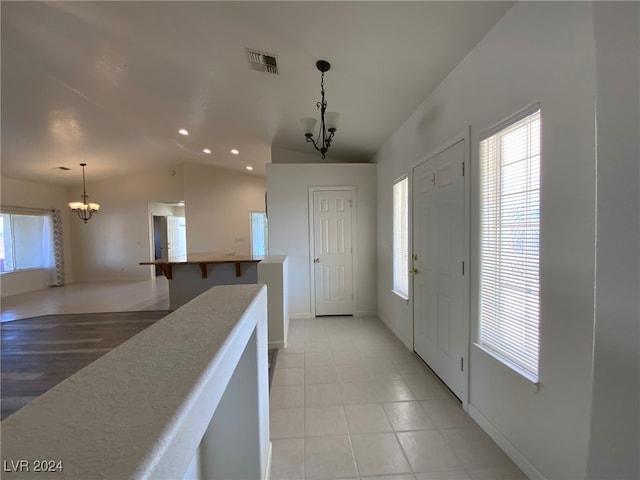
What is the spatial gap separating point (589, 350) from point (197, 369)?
152 centimetres

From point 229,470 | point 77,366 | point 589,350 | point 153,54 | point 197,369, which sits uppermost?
point 153,54

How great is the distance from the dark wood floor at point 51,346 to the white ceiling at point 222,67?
10.2ft

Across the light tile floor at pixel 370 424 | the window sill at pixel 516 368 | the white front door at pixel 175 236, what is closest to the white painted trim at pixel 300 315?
the light tile floor at pixel 370 424

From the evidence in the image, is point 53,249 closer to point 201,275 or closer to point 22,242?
point 22,242

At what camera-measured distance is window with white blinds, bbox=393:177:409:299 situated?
A: 132 inches

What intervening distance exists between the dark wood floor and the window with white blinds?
362cm

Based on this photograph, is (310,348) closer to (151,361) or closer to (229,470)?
(229,470)

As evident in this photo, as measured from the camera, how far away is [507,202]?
167 cm

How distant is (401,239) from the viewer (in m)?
3.50

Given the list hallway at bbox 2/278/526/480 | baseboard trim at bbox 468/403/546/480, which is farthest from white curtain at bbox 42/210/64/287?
baseboard trim at bbox 468/403/546/480

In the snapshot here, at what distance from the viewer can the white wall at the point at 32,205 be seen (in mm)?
6297

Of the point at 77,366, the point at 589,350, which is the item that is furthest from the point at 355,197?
the point at 77,366

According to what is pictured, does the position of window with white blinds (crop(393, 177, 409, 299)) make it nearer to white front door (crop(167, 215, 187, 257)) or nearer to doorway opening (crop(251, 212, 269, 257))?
doorway opening (crop(251, 212, 269, 257))

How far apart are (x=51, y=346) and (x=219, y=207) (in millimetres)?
4837
